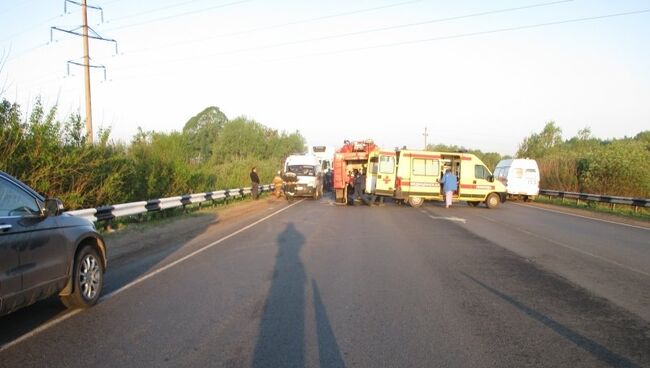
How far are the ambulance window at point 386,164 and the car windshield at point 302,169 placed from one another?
758 cm

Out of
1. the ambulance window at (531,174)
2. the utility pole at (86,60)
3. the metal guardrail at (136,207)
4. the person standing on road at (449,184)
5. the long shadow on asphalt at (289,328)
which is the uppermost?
the utility pole at (86,60)

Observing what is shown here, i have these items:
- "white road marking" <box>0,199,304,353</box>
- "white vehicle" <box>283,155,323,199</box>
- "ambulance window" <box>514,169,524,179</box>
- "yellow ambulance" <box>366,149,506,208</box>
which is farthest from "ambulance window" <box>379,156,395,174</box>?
"white road marking" <box>0,199,304,353</box>

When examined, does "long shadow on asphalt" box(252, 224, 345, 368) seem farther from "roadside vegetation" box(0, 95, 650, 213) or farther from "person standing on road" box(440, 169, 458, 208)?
"person standing on road" box(440, 169, 458, 208)

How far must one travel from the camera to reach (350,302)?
6961 millimetres

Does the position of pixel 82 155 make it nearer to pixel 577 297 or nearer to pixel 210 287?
pixel 210 287

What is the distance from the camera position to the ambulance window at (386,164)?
82.7 feet

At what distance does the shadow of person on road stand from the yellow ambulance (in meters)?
15.5

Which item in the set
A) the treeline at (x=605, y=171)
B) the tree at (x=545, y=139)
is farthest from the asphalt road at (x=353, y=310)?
the tree at (x=545, y=139)

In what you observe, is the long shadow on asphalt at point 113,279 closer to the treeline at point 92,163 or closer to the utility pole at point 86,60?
the treeline at point 92,163

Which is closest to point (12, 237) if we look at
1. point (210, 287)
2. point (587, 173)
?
point (210, 287)

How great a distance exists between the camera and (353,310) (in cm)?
657

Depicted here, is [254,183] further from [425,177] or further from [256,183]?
[425,177]

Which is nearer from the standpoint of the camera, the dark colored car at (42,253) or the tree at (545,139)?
the dark colored car at (42,253)

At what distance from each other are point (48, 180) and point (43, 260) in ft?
28.5
